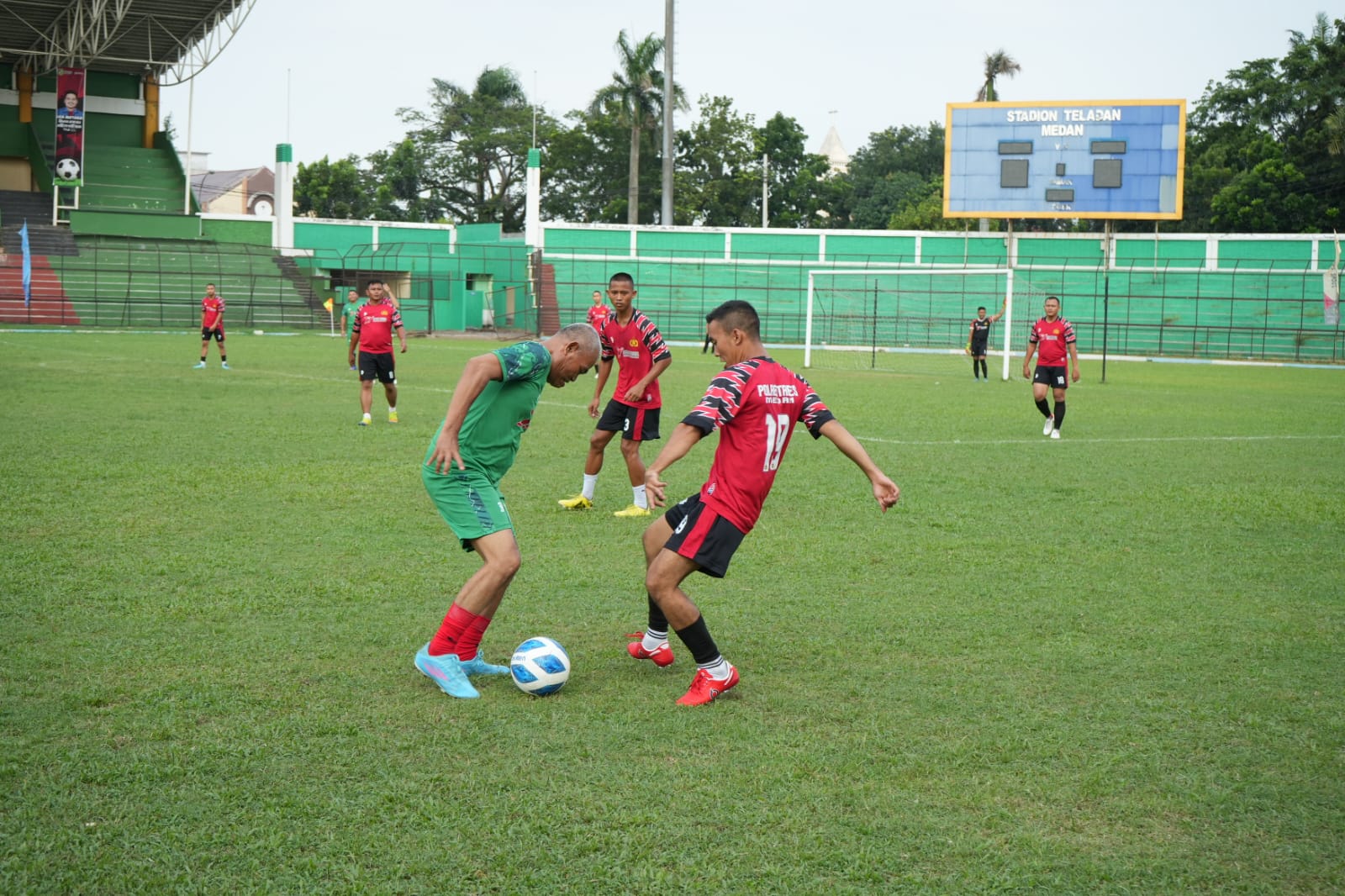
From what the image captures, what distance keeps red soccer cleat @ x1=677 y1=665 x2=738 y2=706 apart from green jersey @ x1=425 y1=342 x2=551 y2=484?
51.4 inches

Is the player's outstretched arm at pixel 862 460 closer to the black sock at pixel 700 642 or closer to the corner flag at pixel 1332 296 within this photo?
the black sock at pixel 700 642

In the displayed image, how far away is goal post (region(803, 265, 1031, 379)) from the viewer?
50.5 meters

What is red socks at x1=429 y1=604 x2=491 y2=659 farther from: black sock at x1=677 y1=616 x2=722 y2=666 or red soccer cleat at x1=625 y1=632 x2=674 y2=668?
black sock at x1=677 y1=616 x2=722 y2=666

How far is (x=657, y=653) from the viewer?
5953mm

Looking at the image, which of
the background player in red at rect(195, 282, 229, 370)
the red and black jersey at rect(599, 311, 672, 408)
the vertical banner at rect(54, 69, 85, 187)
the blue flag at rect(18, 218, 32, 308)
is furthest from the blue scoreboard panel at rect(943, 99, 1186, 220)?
the vertical banner at rect(54, 69, 85, 187)

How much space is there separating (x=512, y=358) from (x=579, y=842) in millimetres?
2290

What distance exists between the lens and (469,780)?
14.6 ft

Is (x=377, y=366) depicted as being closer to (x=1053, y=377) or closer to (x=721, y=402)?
(x=1053, y=377)

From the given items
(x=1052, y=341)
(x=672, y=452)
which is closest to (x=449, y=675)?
(x=672, y=452)

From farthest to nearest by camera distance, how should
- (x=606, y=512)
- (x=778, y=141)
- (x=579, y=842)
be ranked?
(x=778, y=141)
(x=606, y=512)
(x=579, y=842)

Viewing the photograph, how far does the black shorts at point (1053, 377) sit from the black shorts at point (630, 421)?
826 cm

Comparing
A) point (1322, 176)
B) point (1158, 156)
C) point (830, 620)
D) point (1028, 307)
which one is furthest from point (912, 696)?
point (1322, 176)

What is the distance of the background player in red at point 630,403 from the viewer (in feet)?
34.1

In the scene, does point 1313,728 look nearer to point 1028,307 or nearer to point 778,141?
point 1028,307
